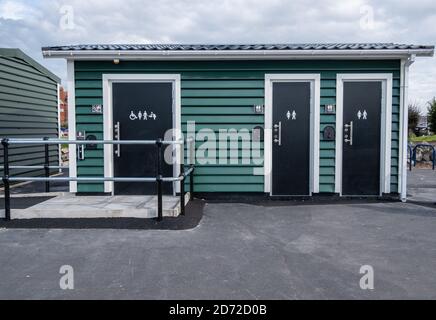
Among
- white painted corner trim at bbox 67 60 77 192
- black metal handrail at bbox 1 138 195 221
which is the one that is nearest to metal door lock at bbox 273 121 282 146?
black metal handrail at bbox 1 138 195 221

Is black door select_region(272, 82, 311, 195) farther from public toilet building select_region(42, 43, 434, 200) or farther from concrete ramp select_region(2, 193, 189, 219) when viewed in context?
concrete ramp select_region(2, 193, 189, 219)

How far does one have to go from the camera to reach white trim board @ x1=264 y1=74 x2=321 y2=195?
6.46m

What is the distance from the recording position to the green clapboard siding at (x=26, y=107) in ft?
28.4

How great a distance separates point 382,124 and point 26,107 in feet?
27.0

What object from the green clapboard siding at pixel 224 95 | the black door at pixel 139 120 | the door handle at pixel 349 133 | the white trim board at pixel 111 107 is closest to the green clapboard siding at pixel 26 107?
the green clapboard siding at pixel 224 95

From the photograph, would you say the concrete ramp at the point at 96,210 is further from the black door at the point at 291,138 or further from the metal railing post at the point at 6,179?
the black door at the point at 291,138

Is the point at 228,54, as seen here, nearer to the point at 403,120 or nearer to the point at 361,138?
the point at 361,138

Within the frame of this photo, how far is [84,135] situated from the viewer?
6449 millimetres

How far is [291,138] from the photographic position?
6555 millimetres

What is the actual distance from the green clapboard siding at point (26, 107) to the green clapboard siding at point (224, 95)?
310cm

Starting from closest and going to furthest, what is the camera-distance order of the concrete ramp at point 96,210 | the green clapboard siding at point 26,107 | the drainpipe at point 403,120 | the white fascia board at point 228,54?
1. the concrete ramp at point 96,210
2. the white fascia board at point 228,54
3. the drainpipe at point 403,120
4. the green clapboard siding at point 26,107

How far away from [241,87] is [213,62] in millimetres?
630
